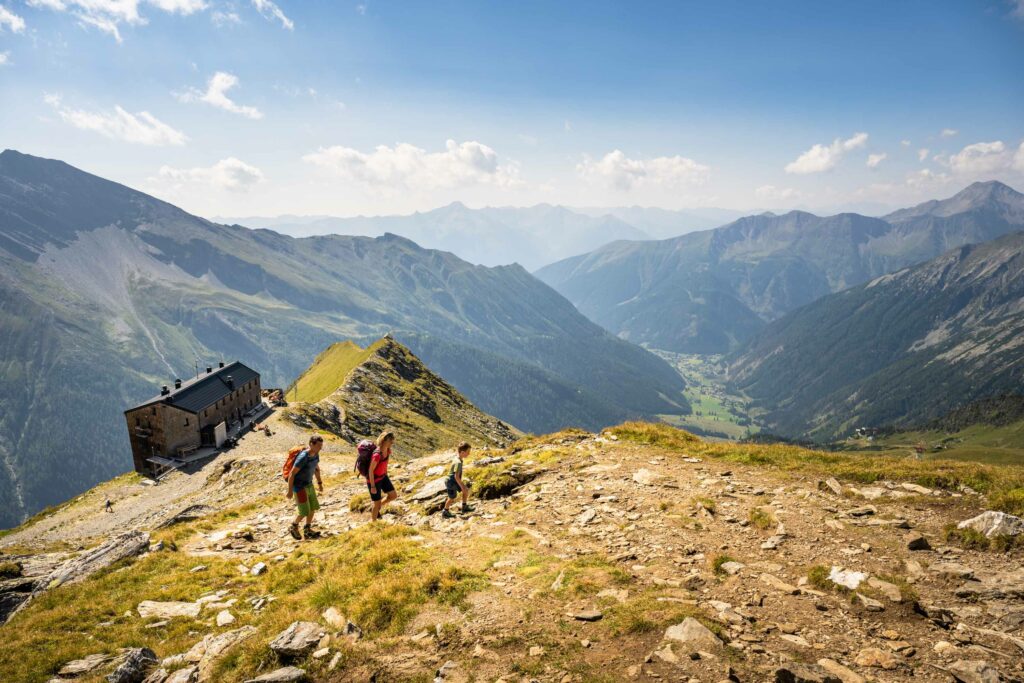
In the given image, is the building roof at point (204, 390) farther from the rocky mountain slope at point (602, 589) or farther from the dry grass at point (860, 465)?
the dry grass at point (860, 465)

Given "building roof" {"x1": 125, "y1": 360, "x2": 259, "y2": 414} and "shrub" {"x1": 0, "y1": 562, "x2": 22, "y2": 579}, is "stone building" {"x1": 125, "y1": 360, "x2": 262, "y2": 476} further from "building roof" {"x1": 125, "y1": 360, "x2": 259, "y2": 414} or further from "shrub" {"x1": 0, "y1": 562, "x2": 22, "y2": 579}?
"shrub" {"x1": 0, "y1": 562, "x2": 22, "y2": 579}

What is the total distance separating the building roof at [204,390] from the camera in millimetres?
65688

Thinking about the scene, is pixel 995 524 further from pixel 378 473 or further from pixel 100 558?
pixel 100 558

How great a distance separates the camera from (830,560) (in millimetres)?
11414

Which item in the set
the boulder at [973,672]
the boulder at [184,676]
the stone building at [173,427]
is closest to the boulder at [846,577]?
the boulder at [973,672]

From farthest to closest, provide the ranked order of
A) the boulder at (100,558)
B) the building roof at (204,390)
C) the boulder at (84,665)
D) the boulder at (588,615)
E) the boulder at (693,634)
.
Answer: the building roof at (204,390) → the boulder at (100,558) → the boulder at (84,665) → the boulder at (588,615) → the boulder at (693,634)

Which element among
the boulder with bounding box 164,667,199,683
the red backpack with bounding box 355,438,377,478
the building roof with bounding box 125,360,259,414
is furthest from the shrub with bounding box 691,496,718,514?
the building roof with bounding box 125,360,259,414

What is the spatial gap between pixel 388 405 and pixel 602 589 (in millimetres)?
85720

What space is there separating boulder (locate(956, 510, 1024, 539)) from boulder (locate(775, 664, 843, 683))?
23.2 feet

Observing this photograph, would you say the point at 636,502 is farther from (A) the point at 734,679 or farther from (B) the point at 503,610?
(A) the point at 734,679

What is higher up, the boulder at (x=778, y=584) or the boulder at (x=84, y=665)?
the boulder at (x=778, y=584)

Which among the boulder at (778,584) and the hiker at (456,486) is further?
the hiker at (456,486)

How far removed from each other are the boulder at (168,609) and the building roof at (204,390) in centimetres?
5951

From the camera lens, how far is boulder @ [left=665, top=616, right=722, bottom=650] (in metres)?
8.67
